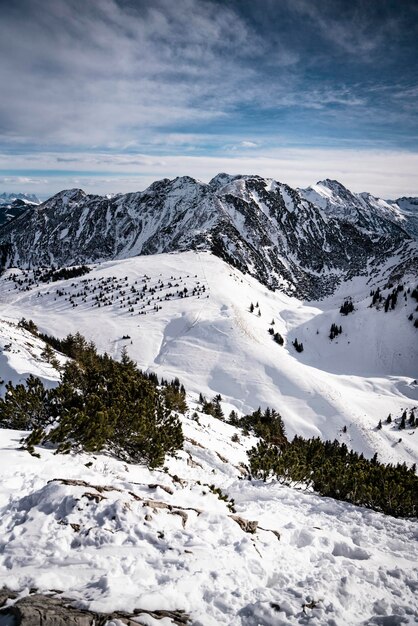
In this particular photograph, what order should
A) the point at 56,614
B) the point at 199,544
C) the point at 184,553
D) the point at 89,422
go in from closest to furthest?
1. the point at 56,614
2. the point at 184,553
3. the point at 199,544
4. the point at 89,422

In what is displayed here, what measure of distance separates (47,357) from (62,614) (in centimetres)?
3940

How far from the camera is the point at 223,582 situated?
864cm

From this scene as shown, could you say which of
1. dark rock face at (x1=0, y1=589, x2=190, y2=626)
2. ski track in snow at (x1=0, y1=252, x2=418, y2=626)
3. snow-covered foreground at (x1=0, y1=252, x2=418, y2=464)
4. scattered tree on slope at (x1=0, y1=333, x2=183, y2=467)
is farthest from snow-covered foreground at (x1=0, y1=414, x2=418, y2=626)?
snow-covered foreground at (x1=0, y1=252, x2=418, y2=464)

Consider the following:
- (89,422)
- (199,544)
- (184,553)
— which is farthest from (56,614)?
(89,422)

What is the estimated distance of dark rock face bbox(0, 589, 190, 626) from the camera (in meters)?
6.07

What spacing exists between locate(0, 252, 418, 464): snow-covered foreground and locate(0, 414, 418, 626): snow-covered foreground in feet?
163

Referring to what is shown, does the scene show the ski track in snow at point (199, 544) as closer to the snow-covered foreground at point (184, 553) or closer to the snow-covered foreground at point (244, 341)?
the snow-covered foreground at point (184, 553)

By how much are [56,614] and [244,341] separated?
271ft

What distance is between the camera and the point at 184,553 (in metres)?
9.52

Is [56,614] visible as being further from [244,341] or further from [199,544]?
[244,341]

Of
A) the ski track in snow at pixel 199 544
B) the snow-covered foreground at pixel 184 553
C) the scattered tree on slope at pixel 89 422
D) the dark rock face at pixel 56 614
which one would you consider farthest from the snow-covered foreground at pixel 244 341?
the dark rock face at pixel 56 614

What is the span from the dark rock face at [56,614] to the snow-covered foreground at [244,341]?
5683 centimetres

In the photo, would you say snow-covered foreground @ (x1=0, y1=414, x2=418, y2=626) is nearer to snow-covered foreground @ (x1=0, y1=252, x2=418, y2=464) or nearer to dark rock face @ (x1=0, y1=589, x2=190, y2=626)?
dark rock face @ (x1=0, y1=589, x2=190, y2=626)

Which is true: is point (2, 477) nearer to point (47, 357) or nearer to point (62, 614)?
point (62, 614)
